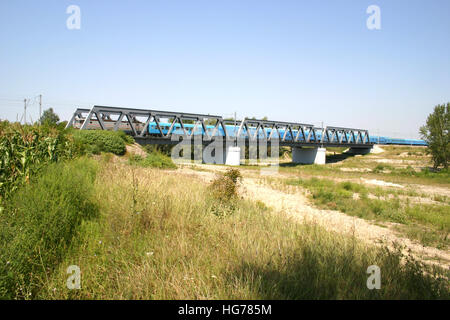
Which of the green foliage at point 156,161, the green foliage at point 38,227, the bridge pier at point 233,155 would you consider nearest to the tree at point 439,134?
the bridge pier at point 233,155

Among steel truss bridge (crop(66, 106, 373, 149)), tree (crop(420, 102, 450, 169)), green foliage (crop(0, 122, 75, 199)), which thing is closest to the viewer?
green foliage (crop(0, 122, 75, 199))

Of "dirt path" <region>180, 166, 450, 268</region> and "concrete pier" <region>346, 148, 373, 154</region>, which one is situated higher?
"concrete pier" <region>346, 148, 373, 154</region>

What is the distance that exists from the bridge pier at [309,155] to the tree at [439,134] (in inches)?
844

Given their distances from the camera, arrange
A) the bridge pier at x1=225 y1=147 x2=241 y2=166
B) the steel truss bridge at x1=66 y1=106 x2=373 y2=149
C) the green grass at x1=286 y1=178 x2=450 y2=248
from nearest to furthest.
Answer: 1. the green grass at x1=286 y1=178 x2=450 y2=248
2. the steel truss bridge at x1=66 y1=106 x2=373 y2=149
3. the bridge pier at x1=225 y1=147 x2=241 y2=166

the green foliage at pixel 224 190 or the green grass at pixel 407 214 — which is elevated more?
the green foliage at pixel 224 190

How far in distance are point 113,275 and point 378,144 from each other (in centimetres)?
8810

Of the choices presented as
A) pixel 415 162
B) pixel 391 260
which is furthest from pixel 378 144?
pixel 391 260

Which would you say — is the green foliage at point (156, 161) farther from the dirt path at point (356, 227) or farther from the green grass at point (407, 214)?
the green grass at point (407, 214)

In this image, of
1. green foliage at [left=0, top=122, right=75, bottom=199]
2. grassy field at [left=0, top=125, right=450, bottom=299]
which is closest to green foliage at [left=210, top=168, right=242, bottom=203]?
grassy field at [left=0, top=125, right=450, bottom=299]

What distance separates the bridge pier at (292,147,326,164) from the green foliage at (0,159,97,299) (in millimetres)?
57088

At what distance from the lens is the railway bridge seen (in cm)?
3192

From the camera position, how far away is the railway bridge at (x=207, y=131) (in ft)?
105

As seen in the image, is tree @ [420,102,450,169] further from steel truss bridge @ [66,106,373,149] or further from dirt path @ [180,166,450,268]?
dirt path @ [180,166,450,268]
